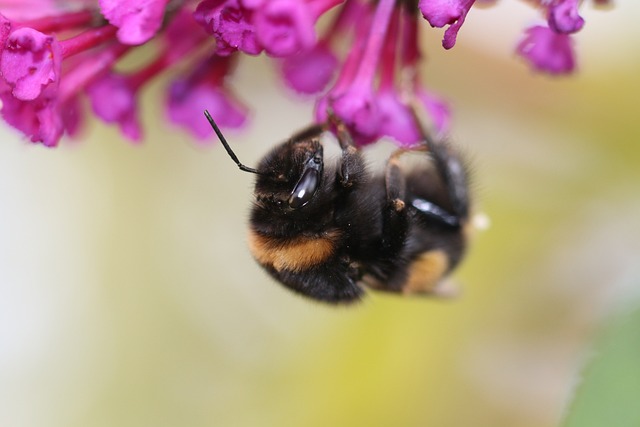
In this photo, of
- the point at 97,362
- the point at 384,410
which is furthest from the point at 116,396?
the point at 384,410

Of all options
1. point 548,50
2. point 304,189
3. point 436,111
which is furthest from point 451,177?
point 304,189

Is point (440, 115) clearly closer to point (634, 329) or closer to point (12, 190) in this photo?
point (634, 329)

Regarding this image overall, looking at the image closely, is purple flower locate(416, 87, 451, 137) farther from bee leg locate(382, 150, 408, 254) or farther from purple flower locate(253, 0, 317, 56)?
purple flower locate(253, 0, 317, 56)

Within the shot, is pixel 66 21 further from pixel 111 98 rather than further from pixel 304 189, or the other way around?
pixel 304 189

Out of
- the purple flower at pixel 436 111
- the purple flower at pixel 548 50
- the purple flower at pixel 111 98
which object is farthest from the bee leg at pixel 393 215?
the purple flower at pixel 111 98

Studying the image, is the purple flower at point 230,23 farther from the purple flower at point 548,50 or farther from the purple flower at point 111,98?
the purple flower at point 548,50

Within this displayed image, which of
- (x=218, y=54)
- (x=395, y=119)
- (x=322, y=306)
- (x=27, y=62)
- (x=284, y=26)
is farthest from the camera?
(x=322, y=306)

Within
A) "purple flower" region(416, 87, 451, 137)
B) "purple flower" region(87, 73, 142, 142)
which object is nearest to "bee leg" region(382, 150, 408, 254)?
"purple flower" region(416, 87, 451, 137)
